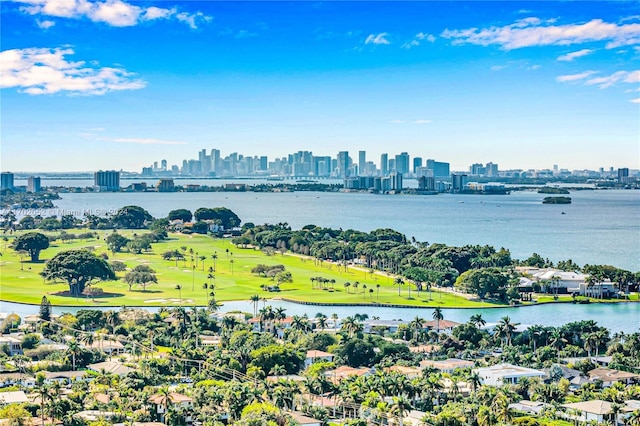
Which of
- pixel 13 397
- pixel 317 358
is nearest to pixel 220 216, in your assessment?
pixel 317 358

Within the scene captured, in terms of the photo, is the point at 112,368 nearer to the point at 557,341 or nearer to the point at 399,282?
the point at 557,341

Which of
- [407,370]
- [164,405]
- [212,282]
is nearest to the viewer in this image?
[164,405]

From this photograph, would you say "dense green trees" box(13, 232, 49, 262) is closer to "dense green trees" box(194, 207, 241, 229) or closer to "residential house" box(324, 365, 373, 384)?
"dense green trees" box(194, 207, 241, 229)

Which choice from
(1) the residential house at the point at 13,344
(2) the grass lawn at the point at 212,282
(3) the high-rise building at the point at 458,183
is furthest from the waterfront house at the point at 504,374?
(3) the high-rise building at the point at 458,183

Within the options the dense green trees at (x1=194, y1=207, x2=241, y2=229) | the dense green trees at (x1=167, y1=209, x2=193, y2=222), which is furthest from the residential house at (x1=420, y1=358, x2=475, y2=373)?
the dense green trees at (x1=167, y1=209, x2=193, y2=222)

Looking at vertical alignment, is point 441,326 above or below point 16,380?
above

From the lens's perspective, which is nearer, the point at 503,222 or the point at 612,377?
the point at 612,377

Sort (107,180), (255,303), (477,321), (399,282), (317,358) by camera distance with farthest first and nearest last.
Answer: (107,180), (399,282), (255,303), (477,321), (317,358)
